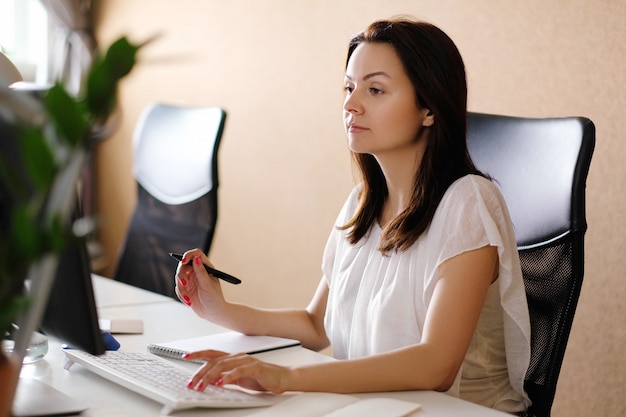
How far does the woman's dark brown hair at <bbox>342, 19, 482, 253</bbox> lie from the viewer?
1529 mm

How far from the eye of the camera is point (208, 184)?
6.97ft

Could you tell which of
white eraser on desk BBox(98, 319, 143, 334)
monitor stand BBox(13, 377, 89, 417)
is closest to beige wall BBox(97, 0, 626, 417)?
white eraser on desk BBox(98, 319, 143, 334)

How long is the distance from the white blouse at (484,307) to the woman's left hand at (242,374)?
350mm

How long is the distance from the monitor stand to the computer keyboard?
0.09m

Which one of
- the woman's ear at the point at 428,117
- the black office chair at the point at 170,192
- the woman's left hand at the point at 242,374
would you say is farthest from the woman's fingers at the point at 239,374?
the black office chair at the point at 170,192

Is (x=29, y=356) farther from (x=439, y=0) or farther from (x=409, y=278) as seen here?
(x=439, y=0)

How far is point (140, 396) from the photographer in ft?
3.94

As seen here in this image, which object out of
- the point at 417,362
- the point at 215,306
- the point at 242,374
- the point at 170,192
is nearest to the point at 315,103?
the point at 170,192

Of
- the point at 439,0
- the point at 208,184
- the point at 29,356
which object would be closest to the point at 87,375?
the point at 29,356

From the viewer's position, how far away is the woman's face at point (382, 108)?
5.05 feet

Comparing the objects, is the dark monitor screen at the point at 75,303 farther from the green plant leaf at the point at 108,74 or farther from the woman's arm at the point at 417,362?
the green plant leaf at the point at 108,74

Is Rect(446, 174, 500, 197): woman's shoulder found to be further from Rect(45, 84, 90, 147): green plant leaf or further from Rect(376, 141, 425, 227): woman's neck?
Rect(45, 84, 90, 147): green plant leaf

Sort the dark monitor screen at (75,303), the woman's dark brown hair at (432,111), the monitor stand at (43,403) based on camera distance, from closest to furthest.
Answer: the dark monitor screen at (75,303), the monitor stand at (43,403), the woman's dark brown hair at (432,111)

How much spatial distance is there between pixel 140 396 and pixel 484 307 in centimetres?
65
